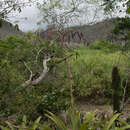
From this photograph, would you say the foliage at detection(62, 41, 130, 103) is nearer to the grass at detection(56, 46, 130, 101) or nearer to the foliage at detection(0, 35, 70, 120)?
the grass at detection(56, 46, 130, 101)

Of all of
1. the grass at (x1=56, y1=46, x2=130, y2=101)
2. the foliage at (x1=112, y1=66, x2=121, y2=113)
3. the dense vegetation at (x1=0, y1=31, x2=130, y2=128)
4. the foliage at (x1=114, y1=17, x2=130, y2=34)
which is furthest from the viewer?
the foliage at (x1=114, y1=17, x2=130, y2=34)

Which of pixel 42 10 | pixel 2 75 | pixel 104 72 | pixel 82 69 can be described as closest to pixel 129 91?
pixel 104 72

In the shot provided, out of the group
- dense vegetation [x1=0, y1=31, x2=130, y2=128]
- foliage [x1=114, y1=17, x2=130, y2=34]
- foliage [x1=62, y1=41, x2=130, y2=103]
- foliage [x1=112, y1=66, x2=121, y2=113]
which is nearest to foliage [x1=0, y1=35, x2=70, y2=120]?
dense vegetation [x1=0, y1=31, x2=130, y2=128]

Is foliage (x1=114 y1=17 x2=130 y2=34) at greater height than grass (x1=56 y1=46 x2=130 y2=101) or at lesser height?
greater

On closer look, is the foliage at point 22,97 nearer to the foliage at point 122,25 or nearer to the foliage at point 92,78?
the foliage at point 92,78

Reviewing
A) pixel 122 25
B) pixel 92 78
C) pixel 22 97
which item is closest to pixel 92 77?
pixel 92 78

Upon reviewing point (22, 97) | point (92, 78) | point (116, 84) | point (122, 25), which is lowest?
point (92, 78)

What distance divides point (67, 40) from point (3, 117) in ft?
6.55

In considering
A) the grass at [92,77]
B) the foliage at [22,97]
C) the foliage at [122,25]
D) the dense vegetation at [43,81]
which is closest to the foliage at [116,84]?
the dense vegetation at [43,81]

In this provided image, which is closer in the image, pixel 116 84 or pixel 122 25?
pixel 116 84

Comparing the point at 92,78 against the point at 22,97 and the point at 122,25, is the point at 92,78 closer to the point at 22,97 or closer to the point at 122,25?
the point at 22,97

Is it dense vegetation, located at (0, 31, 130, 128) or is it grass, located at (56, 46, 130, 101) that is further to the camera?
grass, located at (56, 46, 130, 101)

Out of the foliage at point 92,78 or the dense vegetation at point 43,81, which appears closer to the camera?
the dense vegetation at point 43,81

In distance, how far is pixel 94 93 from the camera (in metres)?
6.61
